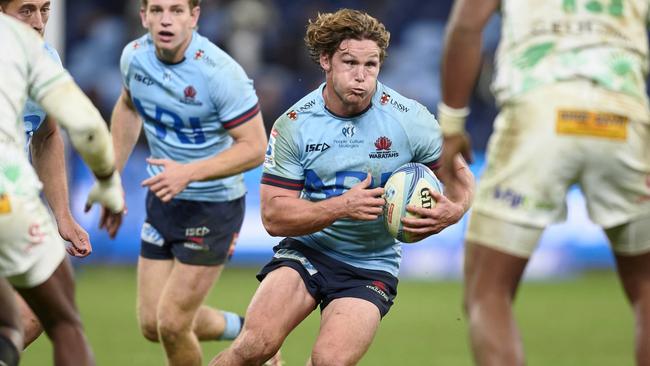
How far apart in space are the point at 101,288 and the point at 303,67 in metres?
5.54

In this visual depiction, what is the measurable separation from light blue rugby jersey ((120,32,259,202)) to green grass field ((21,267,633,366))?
209cm

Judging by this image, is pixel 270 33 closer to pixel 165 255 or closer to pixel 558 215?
pixel 165 255

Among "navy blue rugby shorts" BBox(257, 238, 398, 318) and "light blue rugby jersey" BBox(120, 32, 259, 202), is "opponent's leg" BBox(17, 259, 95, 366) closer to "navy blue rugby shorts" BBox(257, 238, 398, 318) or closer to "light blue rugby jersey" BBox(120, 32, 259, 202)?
"navy blue rugby shorts" BBox(257, 238, 398, 318)

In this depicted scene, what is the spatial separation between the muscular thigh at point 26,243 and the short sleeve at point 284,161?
1672 mm

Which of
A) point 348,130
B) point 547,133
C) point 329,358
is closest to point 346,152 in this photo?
point 348,130

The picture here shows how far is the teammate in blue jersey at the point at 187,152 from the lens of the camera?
24.5 ft

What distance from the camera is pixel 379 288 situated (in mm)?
6395

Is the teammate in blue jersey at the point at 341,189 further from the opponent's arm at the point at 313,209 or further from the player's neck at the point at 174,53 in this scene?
the player's neck at the point at 174,53

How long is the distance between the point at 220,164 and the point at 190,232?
0.68m

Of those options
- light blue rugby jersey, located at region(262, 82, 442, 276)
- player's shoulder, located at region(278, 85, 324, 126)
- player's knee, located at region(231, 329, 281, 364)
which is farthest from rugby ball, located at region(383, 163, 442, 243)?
player's knee, located at region(231, 329, 281, 364)

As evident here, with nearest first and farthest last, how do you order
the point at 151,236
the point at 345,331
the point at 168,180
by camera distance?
the point at 345,331 < the point at 168,180 < the point at 151,236

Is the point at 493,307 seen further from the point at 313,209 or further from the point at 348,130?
the point at 348,130

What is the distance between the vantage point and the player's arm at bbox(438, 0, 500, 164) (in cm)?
487

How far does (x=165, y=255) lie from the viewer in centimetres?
785
